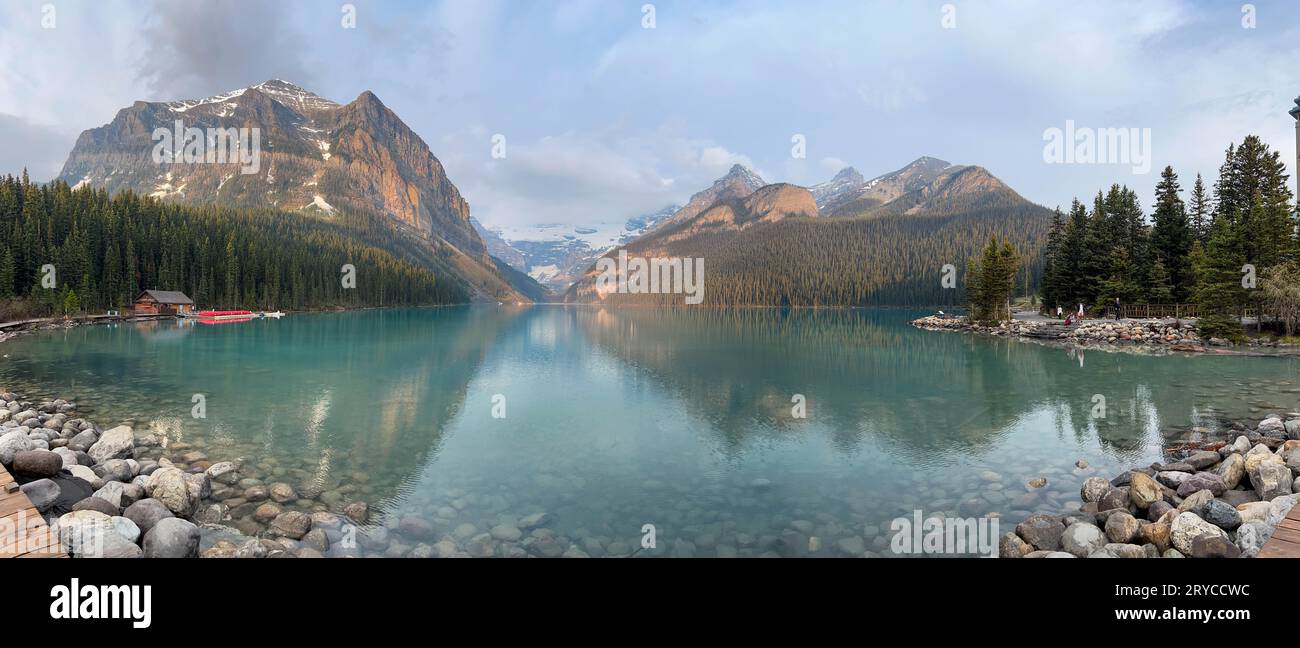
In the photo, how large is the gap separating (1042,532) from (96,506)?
55.1 feet

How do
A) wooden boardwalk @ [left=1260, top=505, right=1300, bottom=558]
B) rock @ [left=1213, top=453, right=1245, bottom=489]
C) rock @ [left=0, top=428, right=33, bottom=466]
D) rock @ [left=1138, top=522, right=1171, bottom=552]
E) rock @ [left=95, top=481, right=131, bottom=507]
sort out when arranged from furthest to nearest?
rock @ [left=1213, top=453, right=1245, bottom=489] → rock @ [left=0, top=428, right=33, bottom=466] → rock @ [left=95, top=481, right=131, bottom=507] → rock @ [left=1138, top=522, right=1171, bottom=552] → wooden boardwalk @ [left=1260, top=505, right=1300, bottom=558]

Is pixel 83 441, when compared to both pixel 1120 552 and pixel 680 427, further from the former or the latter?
pixel 1120 552

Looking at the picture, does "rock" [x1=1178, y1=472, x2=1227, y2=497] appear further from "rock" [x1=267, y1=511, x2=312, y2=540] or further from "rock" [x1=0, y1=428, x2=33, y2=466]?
"rock" [x1=0, y1=428, x2=33, y2=466]

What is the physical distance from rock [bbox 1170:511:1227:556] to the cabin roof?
118m

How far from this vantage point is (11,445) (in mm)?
11070

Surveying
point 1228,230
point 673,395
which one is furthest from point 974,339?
point 673,395

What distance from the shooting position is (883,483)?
13.4m

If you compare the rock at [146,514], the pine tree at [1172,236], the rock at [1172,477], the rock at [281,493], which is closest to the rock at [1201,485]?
the rock at [1172,477]

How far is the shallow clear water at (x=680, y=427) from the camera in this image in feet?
39.2

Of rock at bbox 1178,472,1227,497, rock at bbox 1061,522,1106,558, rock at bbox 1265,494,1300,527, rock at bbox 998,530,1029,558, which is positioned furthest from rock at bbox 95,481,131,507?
rock at bbox 1178,472,1227,497

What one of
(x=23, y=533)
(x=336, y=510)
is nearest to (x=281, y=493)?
(x=336, y=510)

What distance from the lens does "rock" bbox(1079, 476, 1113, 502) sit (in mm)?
11578
